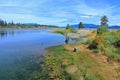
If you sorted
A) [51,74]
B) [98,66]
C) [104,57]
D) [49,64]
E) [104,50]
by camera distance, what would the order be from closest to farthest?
[51,74]
[98,66]
[49,64]
[104,57]
[104,50]

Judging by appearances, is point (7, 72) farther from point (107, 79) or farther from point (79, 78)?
point (107, 79)

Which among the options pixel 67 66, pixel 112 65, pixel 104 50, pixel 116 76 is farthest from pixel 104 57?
pixel 116 76

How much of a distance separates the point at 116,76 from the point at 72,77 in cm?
429

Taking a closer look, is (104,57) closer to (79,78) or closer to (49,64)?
(49,64)

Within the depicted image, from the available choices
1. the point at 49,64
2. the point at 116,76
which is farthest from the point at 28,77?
the point at 116,76

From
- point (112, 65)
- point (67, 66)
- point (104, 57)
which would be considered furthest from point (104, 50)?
point (67, 66)

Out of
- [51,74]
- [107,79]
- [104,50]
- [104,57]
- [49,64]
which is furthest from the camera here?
[104,50]

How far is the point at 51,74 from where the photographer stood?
22922 mm

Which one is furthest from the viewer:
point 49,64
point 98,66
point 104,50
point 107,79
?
point 104,50

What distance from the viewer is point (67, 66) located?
2561 cm

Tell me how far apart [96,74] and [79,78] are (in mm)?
1840

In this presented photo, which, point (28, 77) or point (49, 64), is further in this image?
point (49, 64)

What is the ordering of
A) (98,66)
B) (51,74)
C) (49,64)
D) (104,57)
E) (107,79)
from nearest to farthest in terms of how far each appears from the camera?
(107,79), (51,74), (98,66), (49,64), (104,57)

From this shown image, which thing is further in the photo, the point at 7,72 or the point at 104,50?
the point at 104,50
